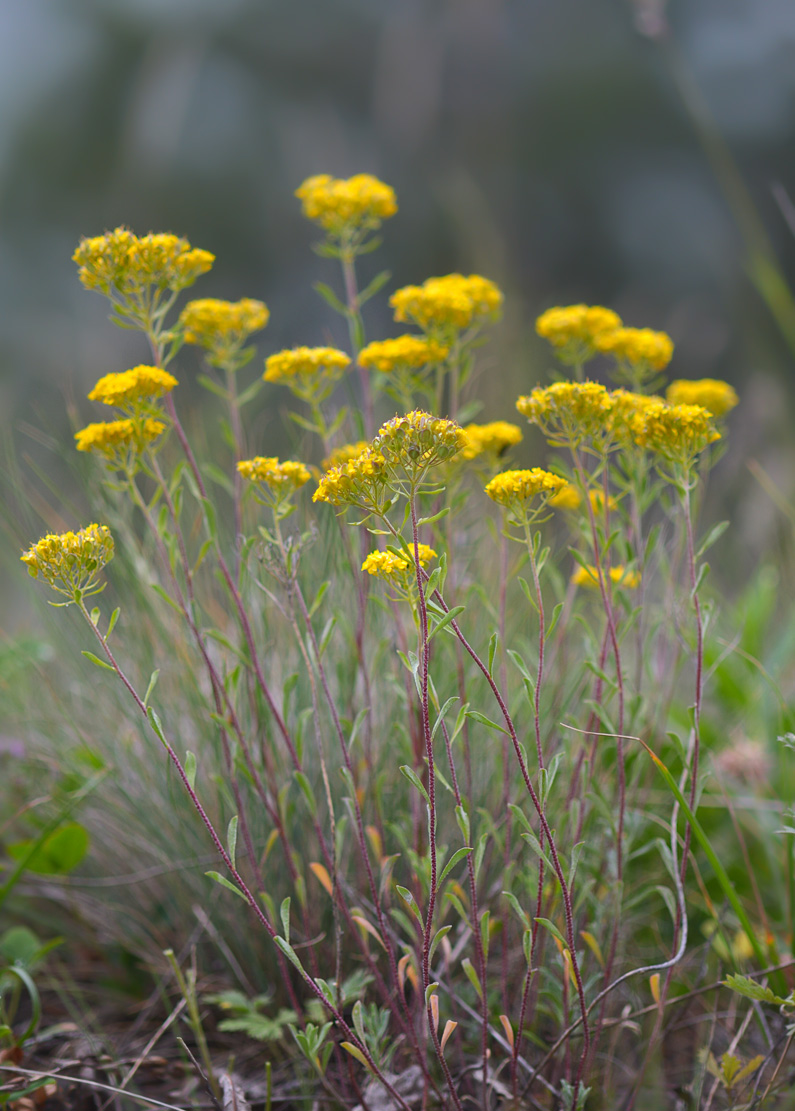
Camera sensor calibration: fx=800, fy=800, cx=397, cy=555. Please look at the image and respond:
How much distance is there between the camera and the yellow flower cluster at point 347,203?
1.36 meters

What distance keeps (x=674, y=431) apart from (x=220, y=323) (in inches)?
28.7

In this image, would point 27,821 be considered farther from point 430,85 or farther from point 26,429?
point 430,85

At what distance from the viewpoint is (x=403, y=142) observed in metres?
7.30

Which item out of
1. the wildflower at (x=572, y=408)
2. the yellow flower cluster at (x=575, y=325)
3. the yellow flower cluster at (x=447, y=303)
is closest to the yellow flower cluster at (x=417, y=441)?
the wildflower at (x=572, y=408)

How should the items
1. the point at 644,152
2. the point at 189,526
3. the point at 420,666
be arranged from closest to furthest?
1. the point at 420,666
2. the point at 189,526
3. the point at 644,152

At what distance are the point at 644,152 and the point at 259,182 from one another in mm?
3427

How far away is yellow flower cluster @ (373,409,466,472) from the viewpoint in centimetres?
84

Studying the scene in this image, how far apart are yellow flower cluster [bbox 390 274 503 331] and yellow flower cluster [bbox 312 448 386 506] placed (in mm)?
463

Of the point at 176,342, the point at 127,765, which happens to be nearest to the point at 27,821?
the point at 127,765

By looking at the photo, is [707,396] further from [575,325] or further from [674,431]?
[674,431]

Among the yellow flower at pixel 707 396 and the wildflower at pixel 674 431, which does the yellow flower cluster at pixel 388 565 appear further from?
the yellow flower at pixel 707 396

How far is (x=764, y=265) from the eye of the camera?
7.35 ft

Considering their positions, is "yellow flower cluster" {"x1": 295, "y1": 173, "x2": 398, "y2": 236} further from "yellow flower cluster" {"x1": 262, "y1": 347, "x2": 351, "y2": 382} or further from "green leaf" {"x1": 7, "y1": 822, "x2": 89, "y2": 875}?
"green leaf" {"x1": 7, "y1": 822, "x2": 89, "y2": 875}

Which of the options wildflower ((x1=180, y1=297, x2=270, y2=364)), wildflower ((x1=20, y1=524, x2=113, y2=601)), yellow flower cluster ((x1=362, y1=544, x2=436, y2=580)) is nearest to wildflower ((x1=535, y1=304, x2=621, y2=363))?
wildflower ((x1=180, y1=297, x2=270, y2=364))
